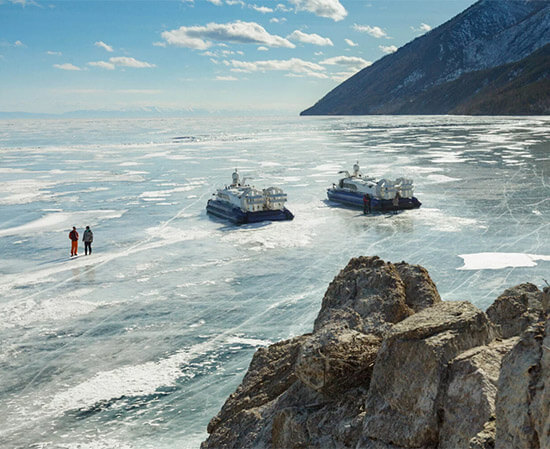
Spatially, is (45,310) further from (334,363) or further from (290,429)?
(334,363)

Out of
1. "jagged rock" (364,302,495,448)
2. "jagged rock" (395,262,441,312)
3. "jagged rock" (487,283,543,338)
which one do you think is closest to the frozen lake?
"jagged rock" (395,262,441,312)

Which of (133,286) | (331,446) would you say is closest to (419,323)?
(331,446)

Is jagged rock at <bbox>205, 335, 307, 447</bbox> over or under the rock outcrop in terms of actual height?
under

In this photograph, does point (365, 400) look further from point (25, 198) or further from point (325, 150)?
point (325, 150)

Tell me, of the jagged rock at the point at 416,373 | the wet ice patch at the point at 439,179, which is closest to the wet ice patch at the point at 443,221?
the wet ice patch at the point at 439,179

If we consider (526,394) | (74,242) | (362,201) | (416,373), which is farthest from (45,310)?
(362,201)

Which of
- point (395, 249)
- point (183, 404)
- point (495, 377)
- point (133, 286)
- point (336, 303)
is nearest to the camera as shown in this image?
point (495, 377)

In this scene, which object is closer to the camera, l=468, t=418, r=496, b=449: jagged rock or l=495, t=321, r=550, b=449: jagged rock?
l=495, t=321, r=550, b=449: jagged rock

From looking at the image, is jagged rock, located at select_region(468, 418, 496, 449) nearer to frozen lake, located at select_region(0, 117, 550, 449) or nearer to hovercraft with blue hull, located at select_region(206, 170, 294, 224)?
frozen lake, located at select_region(0, 117, 550, 449)
